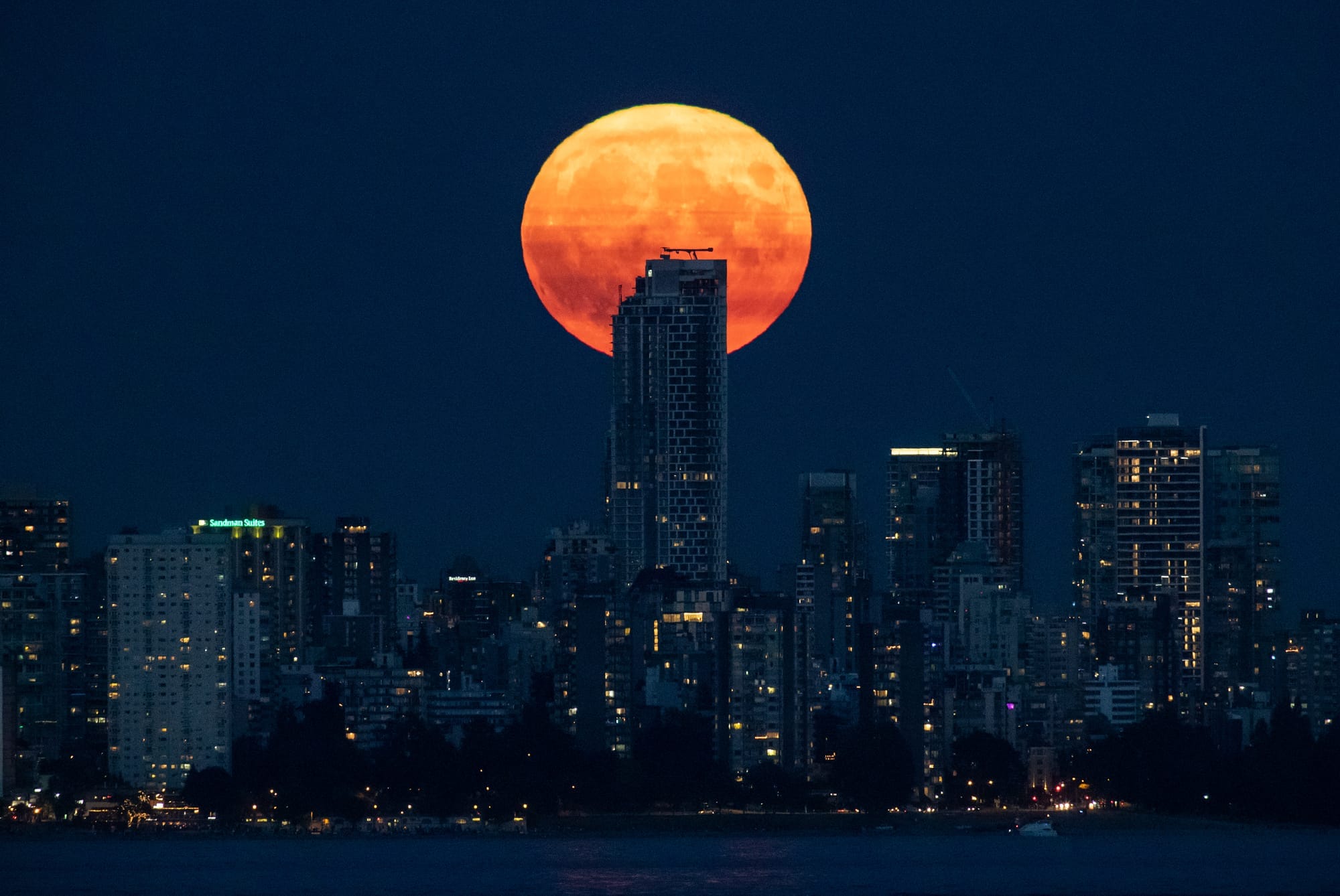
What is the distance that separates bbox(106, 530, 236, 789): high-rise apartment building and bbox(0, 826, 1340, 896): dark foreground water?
10.2 m

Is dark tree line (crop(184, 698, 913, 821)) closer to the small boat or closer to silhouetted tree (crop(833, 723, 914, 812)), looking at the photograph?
silhouetted tree (crop(833, 723, 914, 812))

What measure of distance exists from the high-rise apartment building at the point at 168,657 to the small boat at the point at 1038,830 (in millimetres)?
39626

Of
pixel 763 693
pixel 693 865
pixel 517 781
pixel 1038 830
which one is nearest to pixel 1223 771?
pixel 1038 830

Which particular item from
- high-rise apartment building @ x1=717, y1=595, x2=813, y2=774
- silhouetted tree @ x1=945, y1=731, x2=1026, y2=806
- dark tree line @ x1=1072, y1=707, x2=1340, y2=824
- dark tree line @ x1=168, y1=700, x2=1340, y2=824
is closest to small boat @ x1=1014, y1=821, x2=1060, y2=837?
dark tree line @ x1=168, y1=700, x2=1340, y2=824

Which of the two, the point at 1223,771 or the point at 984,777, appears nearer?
the point at 1223,771

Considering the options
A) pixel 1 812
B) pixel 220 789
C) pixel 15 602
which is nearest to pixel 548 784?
pixel 220 789

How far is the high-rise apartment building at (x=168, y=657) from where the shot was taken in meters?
169

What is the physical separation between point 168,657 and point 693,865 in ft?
132

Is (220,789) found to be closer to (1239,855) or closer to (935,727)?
(935,727)

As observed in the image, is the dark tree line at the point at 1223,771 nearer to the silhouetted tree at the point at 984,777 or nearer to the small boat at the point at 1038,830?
the silhouetted tree at the point at 984,777

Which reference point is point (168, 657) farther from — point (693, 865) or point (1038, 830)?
point (1038, 830)

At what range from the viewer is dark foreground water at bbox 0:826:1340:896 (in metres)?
133

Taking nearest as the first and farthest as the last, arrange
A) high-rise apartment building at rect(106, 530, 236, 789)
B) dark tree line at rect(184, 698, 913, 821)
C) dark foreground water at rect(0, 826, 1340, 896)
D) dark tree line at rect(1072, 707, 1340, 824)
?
dark foreground water at rect(0, 826, 1340, 896) → dark tree line at rect(1072, 707, 1340, 824) → dark tree line at rect(184, 698, 913, 821) → high-rise apartment building at rect(106, 530, 236, 789)

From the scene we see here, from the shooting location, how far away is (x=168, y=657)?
173 m
